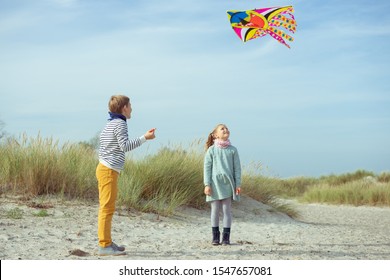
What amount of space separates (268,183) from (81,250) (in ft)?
26.0

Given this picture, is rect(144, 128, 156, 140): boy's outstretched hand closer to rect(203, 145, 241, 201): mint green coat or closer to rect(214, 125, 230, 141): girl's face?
rect(203, 145, 241, 201): mint green coat

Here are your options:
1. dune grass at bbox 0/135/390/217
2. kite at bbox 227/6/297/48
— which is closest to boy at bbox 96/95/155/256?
dune grass at bbox 0/135/390/217

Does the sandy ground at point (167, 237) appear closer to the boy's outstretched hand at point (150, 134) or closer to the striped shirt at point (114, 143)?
the striped shirt at point (114, 143)

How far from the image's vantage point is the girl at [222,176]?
689 cm

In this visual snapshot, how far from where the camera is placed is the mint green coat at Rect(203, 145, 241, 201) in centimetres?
689

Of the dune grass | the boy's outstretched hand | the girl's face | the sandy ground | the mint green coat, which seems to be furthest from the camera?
the dune grass

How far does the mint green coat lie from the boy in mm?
1403

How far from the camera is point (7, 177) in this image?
10.3 metres

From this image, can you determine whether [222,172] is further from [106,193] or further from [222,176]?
[106,193]

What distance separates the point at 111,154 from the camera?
595 centimetres

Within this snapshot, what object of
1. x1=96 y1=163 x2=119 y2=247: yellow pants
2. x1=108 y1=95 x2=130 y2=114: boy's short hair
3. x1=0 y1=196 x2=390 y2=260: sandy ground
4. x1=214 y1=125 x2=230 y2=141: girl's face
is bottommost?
x1=0 y1=196 x2=390 y2=260: sandy ground

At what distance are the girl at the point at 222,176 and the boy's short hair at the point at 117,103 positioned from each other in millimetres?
1527

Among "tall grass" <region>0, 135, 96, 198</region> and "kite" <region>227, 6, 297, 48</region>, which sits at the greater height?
"kite" <region>227, 6, 297, 48</region>

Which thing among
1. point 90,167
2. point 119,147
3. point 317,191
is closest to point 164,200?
point 90,167
